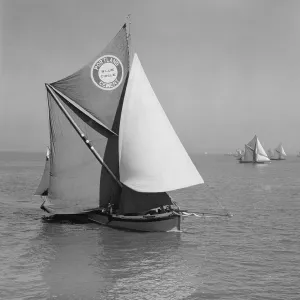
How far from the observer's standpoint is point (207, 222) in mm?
32750

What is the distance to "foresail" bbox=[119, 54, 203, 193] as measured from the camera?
2441cm

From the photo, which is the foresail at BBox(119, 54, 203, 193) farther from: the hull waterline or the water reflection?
the water reflection

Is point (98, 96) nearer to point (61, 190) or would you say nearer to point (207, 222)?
point (61, 190)

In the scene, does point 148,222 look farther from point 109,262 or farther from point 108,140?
point 108,140

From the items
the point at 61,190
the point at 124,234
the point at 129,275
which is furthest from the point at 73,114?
the point at 129,275

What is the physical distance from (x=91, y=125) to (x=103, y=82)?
2979 mm

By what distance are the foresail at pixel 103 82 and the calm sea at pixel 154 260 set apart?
8141 millimetres

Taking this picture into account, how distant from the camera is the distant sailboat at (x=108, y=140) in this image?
25375 mm

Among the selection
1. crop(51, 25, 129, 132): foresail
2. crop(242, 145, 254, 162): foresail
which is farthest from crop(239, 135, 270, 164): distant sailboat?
crop(51, 25, 129, 132): foresail

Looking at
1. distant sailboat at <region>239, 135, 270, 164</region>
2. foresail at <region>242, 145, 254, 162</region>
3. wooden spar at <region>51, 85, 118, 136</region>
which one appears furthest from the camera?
foresail at <region>242, 145, 254, 162</region>

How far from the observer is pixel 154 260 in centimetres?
2136

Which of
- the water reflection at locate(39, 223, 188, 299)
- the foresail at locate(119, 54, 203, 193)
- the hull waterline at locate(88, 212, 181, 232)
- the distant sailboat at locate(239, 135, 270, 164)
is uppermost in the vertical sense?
the distant sailboat at locate(239, 135, 270, 164)

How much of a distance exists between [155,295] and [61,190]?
13.8 metres

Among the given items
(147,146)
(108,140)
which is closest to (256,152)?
(108,140)
